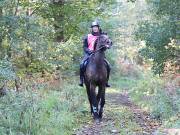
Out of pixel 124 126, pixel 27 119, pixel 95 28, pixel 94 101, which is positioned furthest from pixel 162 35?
pixel 27 119

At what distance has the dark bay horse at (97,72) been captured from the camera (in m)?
12.2

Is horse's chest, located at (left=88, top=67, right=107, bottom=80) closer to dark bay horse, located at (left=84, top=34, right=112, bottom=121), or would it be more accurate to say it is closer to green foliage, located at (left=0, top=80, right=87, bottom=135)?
dark bay horse, located at (left=84, top=34, right=112, bottom=121)

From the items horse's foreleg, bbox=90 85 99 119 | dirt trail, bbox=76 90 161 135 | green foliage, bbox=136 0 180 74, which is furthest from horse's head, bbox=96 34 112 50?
green foliage, bbox=136 0 180 74

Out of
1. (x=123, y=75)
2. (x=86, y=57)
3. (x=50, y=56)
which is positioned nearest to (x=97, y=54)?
(x=86, y=57)

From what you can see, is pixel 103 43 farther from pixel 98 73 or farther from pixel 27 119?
pixel 27 119

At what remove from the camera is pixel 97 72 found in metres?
12.4

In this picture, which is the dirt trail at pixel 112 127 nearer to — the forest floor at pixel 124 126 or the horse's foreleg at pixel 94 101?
the forest floor at pixel 124 126

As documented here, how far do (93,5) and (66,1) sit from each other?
1532 millimetres

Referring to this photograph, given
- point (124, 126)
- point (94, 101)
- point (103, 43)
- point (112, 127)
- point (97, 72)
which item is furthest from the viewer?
point (94, 101)

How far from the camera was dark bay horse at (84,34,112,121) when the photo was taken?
12172 millimetres

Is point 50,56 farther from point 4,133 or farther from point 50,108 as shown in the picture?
point 4,133

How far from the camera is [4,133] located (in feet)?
25.7

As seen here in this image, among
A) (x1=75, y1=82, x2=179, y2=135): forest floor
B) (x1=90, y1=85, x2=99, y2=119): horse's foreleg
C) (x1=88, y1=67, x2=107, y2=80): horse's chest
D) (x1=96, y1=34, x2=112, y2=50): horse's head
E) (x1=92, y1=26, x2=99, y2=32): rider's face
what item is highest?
(x1=92, y1=26, x2=99, y2=32): rider's face

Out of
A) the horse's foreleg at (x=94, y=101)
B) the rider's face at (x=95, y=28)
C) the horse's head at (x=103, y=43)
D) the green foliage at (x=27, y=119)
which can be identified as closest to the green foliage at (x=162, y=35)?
the rider's face at (x=95, y=28)
